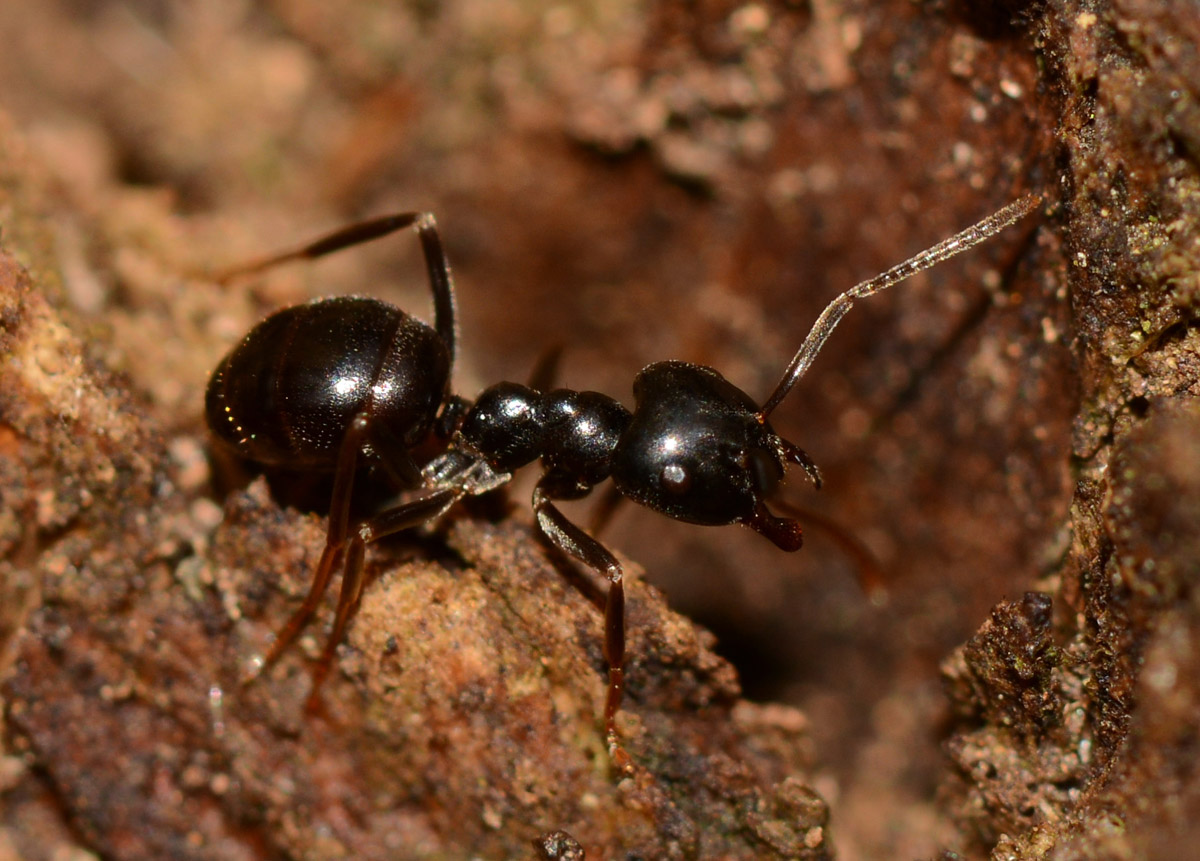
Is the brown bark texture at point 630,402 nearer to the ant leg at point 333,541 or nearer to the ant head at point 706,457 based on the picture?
the ant leg at point 333,541

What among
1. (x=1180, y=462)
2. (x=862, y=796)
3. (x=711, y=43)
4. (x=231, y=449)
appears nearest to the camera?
(x=1180, y=462)

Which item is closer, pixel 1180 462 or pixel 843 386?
pixel 1180 462

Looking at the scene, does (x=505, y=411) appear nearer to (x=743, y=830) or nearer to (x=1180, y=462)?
(x=743, y=830)

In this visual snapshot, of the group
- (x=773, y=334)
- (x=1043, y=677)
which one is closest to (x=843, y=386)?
(x=773, y=334)

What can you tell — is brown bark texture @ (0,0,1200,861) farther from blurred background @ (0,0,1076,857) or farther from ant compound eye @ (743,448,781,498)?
ant compound eye @ (743,448,781,498)

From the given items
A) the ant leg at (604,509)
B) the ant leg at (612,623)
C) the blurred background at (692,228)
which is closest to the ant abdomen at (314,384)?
the blurred background at (692,228)

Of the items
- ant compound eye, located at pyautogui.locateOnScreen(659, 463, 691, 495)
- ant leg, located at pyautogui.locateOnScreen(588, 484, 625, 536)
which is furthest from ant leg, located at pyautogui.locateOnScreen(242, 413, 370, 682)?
ant leg, located at pyautogui.locateOnScreen(588, 484, 625, 536)

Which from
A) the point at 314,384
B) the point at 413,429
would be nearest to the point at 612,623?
the point at 413,429
